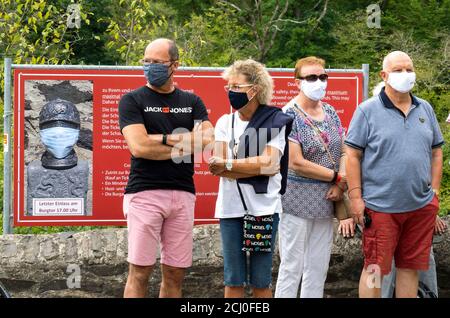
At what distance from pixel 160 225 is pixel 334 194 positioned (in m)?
1.35

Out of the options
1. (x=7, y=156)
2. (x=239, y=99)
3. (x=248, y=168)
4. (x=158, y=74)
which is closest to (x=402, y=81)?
(x=239, y=99)

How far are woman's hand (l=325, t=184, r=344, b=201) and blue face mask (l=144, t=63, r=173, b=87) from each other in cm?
149

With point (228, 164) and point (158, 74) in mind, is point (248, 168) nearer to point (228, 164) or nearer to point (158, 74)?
point (228, 164)

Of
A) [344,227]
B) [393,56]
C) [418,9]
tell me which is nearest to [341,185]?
[344,227]

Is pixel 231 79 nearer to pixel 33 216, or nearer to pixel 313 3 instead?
pixel 33 216

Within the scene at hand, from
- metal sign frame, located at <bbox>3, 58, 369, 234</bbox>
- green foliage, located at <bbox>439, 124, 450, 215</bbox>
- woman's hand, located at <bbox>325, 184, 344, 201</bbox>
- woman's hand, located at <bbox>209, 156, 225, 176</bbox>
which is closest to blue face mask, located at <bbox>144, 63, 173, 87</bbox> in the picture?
woman's hand, located at <bbox>209, 156, 225, 176</bbox>

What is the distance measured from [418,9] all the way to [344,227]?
2301 cm

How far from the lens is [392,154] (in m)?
6.71

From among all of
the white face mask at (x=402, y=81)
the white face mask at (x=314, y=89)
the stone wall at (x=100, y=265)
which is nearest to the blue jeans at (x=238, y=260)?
the white face mask at (x=314, y=89)

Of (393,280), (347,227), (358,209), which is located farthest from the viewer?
(347,227)

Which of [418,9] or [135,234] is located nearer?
[135,234]

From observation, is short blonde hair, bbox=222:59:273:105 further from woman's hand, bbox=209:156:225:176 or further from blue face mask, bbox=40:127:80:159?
blue face mask, bbox=40:127:80:159
